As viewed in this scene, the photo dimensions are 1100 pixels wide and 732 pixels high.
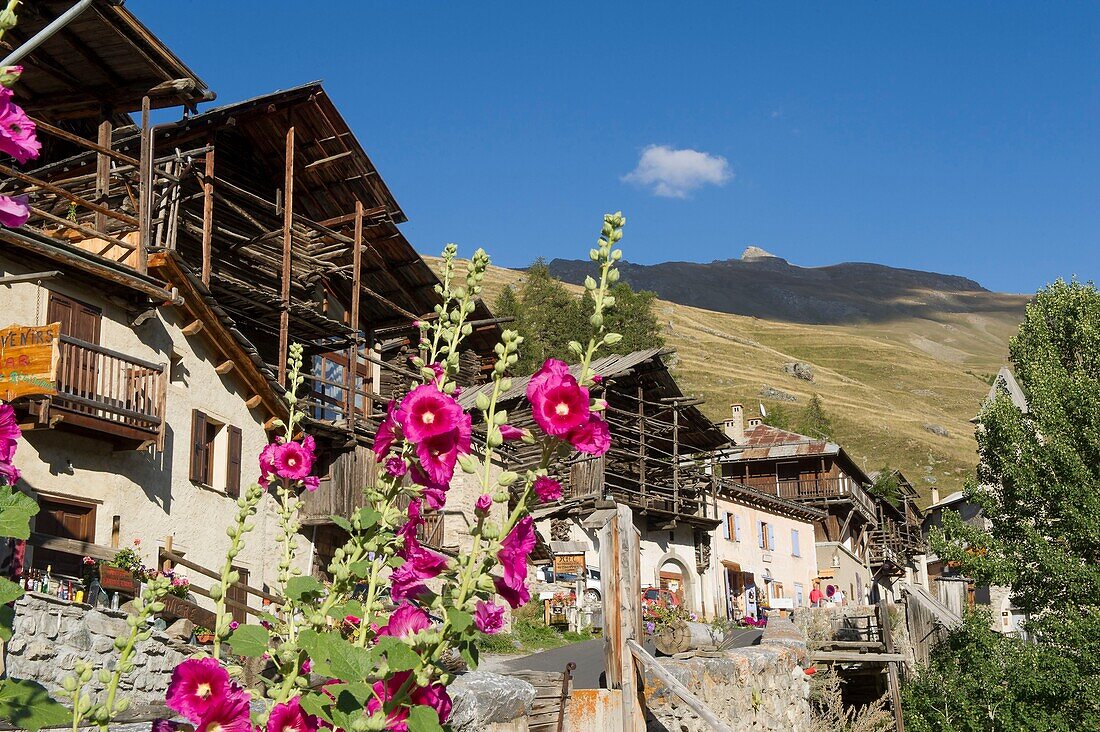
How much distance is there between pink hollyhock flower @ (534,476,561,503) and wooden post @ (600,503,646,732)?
244 inches

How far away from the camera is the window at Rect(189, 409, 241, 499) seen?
1739cm

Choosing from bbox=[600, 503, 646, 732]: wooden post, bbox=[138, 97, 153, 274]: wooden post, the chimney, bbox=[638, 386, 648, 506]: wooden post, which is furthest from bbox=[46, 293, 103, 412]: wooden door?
the chimney

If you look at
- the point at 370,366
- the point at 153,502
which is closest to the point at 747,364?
the point at 370,366

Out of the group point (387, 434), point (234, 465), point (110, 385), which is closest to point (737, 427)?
point (234, 465)

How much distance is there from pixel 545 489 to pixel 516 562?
187 millimetres

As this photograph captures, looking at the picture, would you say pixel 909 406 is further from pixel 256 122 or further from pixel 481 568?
pixel 481 568

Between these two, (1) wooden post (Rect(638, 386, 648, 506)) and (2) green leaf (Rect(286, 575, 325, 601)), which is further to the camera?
(1) wooden post (Rect(638, 386, 648, 506))

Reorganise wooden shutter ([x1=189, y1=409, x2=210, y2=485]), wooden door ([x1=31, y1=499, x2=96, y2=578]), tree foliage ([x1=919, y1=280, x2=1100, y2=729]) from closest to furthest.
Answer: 1. wooden door ([x1=31, y1=499, x2=96, y2=578])
2. wooden shutter ([x1=189, y1=409, x2=210, y2=485])
3. tree foliage ([x1=919, y1=280, x2=1100, y2=729])

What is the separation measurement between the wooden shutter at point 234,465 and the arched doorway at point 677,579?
1942 cm

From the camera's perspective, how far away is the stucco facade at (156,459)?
14.6 m

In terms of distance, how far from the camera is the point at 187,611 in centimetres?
1352

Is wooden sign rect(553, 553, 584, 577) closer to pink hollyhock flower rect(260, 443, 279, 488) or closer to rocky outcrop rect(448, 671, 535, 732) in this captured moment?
rocky outcrop rect(448, 671, 535, 732)

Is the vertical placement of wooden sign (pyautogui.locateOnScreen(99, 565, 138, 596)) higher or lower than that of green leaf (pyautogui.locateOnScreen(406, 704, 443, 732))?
higher

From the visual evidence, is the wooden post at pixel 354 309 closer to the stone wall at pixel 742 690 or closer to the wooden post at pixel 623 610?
the stone wall at pixel 742 690
